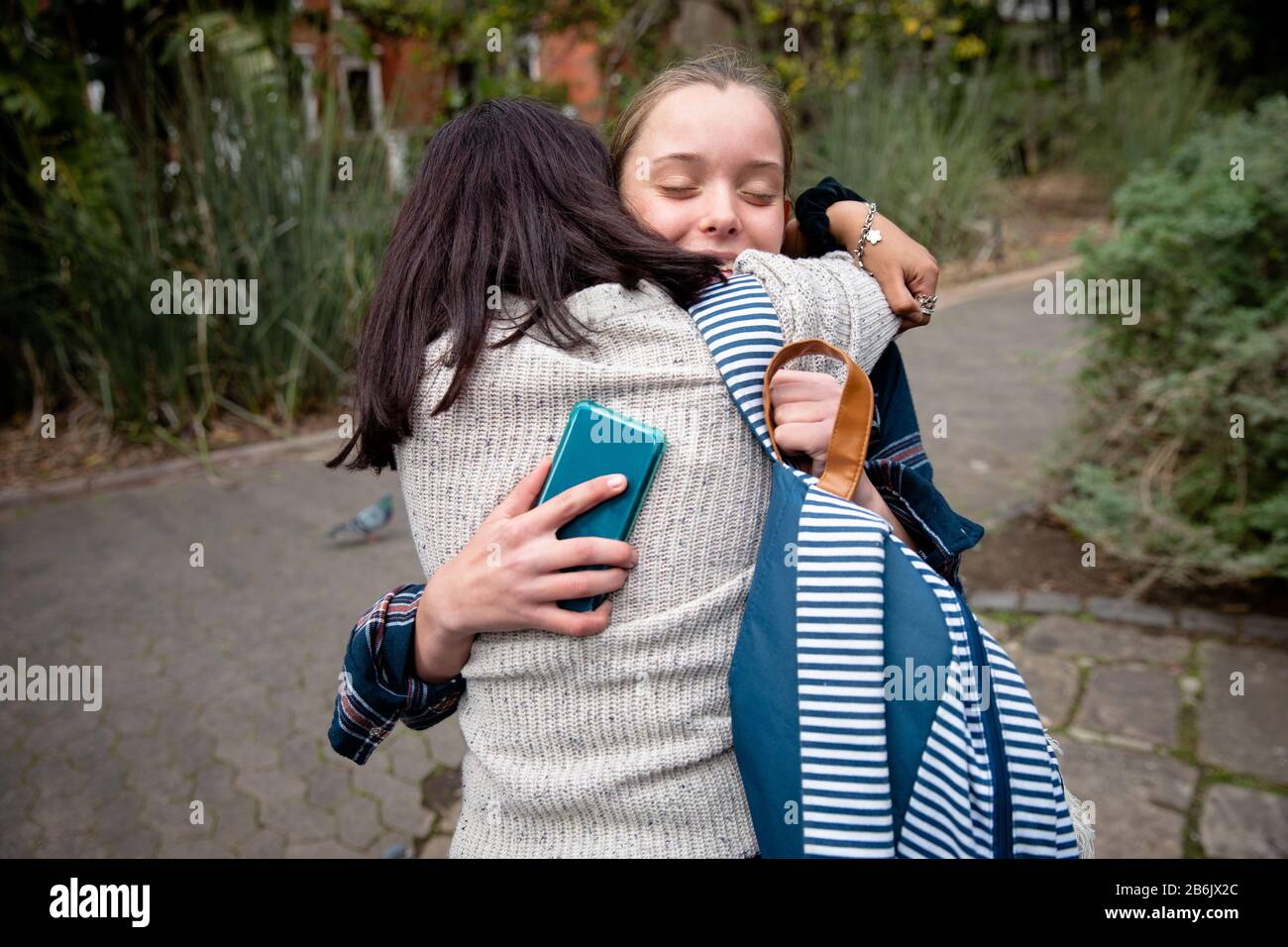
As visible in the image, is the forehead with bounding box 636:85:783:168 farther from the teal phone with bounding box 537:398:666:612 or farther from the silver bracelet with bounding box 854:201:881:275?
the teal phone with bounding box 537:398:666:612

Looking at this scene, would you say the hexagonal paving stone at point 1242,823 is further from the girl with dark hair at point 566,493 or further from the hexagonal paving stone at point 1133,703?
the girl with dark hair at point 566,493

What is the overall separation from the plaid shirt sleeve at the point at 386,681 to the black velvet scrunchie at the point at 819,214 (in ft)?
2.71

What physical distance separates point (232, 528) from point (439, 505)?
15.6 feet

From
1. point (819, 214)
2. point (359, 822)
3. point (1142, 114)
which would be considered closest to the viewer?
point (819, 214)

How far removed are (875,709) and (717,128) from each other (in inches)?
32.5

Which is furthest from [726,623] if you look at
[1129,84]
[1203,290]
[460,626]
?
[1129,84]

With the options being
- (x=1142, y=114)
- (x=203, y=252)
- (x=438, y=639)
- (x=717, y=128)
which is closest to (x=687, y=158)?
(x=717, y=128)

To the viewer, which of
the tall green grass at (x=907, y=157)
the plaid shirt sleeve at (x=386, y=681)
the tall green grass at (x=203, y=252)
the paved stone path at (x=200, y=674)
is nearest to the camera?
the plaid shirt sleeve at (x=386, y=681)

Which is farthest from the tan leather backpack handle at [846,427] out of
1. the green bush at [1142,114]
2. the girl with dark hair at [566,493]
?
the green bush at [1142,114]

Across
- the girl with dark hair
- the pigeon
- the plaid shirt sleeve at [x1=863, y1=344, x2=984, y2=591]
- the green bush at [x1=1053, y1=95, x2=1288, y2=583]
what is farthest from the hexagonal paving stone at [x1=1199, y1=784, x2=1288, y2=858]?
the pigeon

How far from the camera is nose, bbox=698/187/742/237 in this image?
1396 millimetres

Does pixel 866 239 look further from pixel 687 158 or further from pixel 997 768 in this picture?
pixel 997 768

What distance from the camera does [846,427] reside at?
114 centimetres

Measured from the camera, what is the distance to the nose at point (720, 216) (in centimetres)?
140
